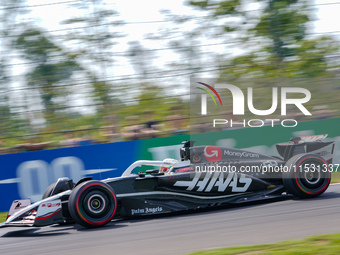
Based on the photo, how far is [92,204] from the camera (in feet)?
19.8

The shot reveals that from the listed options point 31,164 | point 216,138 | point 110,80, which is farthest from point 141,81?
point 31,164

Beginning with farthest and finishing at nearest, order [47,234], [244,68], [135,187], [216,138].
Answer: [244,68], [216,138], [135,187], [47,234]

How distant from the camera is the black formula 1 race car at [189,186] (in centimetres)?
603

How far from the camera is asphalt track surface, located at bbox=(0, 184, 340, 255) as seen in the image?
479 centimetres

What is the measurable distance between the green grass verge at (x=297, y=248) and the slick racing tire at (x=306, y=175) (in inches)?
94.7

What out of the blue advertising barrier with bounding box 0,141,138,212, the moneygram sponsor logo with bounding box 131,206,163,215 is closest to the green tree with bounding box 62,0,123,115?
the blue advertising barrier with bounding box 0,141,138,212

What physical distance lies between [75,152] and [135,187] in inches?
125

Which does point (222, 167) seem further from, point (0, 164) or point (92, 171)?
point (0, 164)

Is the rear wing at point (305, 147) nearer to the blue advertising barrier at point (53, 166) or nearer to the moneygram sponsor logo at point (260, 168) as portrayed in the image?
the moneygram sponsor logo at point (260, 168)

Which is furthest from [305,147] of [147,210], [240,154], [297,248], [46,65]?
[46,65]

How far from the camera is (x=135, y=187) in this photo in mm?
6445

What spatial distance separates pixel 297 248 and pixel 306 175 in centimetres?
299

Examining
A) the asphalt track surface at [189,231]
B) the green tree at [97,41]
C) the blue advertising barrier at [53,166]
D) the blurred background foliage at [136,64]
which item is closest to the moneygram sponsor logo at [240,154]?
the asphalt track surface at [189,231]

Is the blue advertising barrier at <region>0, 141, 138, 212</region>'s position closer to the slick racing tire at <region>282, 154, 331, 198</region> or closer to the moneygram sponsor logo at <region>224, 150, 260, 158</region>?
the moneygram sponsor logo at <region>224, 150, 260, 158</region>
